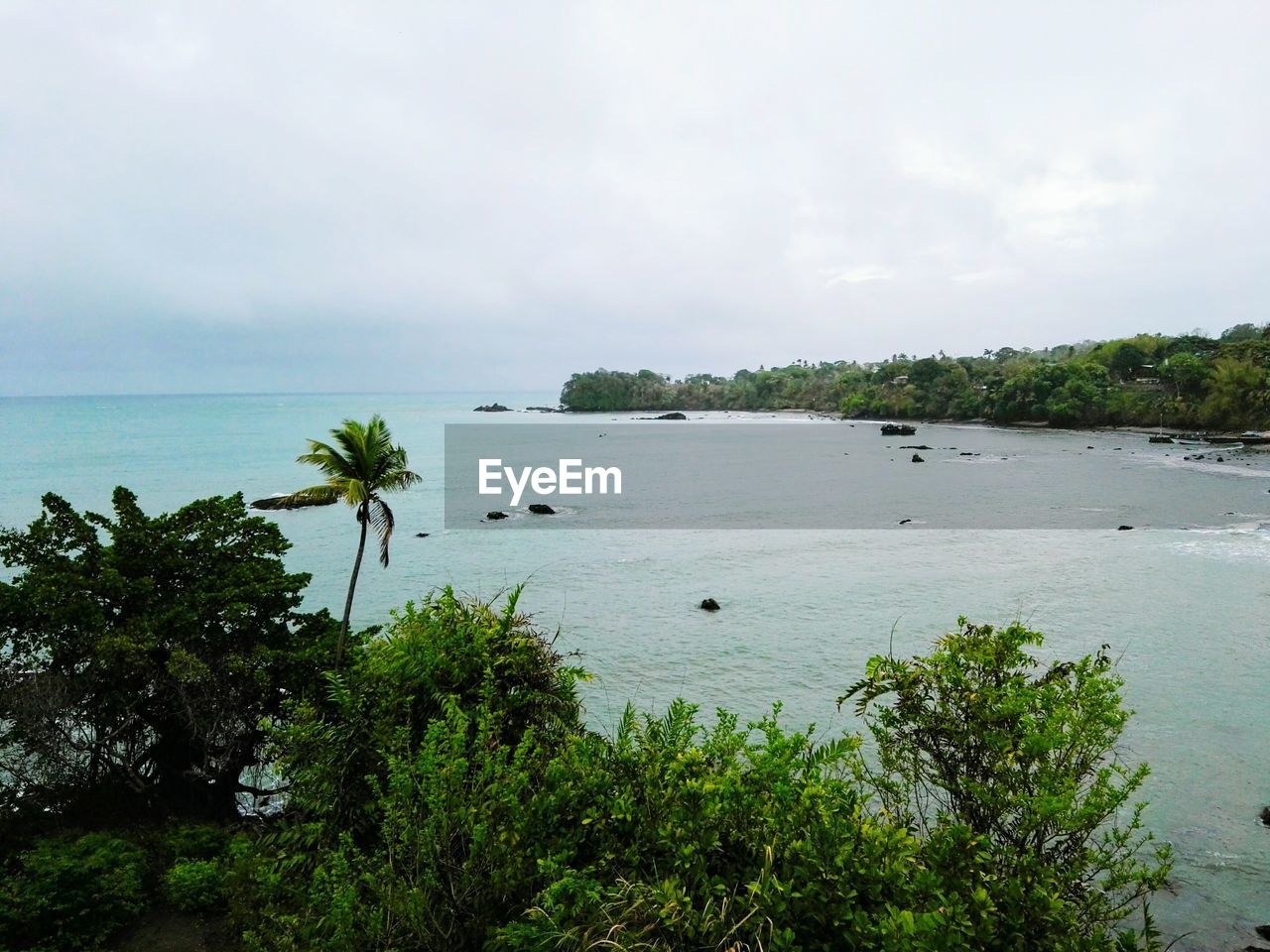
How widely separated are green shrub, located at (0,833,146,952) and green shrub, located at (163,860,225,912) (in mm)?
429

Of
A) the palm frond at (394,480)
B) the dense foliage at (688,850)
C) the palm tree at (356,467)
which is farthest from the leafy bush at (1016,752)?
the palm frond at (394,480)

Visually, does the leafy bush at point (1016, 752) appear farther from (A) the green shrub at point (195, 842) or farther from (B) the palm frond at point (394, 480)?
(B) the palm frond at point (394, 480)

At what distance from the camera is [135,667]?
42.6ft

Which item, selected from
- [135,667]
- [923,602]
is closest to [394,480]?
[135,667]

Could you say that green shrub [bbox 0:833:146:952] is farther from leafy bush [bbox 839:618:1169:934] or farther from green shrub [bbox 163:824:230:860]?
leafy bush [bbox 839:618:1169:934]

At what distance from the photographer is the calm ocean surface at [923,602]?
15.2 meters

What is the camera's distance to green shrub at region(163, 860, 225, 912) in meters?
10.7

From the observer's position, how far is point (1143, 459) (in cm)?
7306

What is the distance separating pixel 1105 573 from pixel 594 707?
85.5ft

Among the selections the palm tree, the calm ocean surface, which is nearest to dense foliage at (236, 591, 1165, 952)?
the calm ocean surface

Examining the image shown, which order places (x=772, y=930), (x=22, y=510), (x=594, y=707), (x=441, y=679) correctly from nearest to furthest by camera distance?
(x=772, y=930), (x=441, y=679), (x=594, y=707), (x=22, y=510)

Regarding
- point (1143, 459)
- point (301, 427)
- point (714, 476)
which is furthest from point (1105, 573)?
point (301, 427)

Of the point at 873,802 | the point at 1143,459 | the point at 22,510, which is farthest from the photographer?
the point at 1143,459

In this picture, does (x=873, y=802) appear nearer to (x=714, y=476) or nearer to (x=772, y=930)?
(x=772, y=930)
